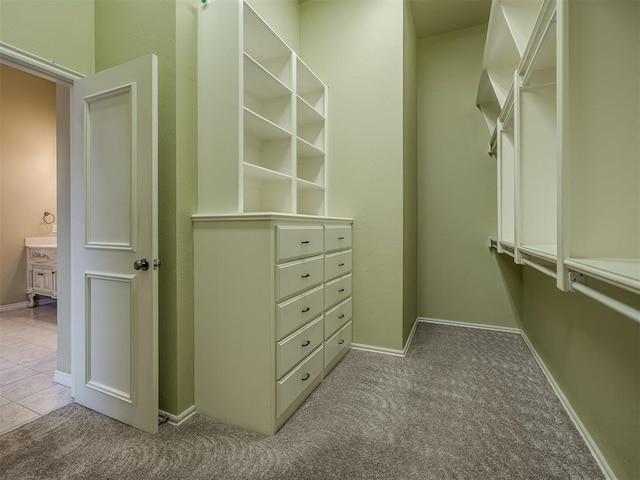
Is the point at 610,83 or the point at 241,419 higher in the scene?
the point at 610,83

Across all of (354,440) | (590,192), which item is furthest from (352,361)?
(590,192)

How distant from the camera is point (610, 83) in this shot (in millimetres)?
954

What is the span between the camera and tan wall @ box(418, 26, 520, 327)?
3203 millimetres

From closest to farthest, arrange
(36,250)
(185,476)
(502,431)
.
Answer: (185,476) < (502,431) < (36,250)

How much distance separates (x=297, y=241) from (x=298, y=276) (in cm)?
20

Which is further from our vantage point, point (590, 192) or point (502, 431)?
point (502, 431)

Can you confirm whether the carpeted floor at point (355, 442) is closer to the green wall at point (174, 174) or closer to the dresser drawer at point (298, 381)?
the dresser drawer at point (298, 381)

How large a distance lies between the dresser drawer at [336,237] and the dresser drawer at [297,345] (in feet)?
1.71

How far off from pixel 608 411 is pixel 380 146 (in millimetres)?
2094

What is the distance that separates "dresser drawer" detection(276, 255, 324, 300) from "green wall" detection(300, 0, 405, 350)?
0.73m

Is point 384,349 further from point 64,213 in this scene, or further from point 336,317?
point 64,213

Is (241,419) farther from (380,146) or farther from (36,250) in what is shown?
(36,250)

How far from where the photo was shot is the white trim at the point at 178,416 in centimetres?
164

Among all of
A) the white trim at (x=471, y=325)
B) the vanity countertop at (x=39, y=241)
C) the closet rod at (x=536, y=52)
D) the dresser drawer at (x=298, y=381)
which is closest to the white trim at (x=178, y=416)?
the dresser drawer at (x=298, y=381)
